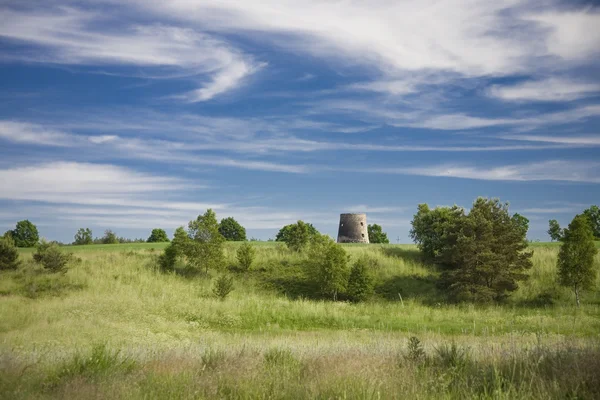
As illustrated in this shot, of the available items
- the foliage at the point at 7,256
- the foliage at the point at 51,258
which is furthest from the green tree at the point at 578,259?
the foliage at the point at 7,256

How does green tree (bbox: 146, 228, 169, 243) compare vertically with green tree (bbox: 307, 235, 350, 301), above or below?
above

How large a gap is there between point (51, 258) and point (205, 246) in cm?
1113

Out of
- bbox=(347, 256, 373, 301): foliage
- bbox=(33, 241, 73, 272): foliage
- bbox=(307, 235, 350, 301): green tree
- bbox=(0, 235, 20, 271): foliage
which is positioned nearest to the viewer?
bbox=(307, 235, 350, 301): green tree

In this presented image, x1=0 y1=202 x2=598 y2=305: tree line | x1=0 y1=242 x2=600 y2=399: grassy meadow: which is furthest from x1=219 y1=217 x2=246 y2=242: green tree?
x1=0 y1=202 x2=598 y2=305: tree line

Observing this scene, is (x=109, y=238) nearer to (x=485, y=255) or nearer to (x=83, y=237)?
(x=83, y=237)

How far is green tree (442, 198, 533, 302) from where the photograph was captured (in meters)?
32.9

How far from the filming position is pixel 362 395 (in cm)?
665

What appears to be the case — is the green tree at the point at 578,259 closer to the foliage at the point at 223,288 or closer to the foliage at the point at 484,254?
the foliage at the point at 484,254

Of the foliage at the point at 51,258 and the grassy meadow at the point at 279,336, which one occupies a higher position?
the foliage at the point at 51,258

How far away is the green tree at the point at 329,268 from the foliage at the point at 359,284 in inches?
18.2

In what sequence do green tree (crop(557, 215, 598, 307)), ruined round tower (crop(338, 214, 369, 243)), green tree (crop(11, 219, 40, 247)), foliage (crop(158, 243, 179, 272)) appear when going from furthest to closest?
green tree (crop(11, 219, 40, 247)) → ruined round tower (crop(338, 214, 369, 243)) → foliage (crop(158, 243, 179, 272)) → green tree (crop(557, 215, 598, 307))

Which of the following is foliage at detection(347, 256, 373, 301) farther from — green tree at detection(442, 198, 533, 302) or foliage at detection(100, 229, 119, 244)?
foliage at detection(100, 229, 119, 244)

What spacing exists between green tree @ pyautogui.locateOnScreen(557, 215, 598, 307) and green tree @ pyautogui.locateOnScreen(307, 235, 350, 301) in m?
13.7

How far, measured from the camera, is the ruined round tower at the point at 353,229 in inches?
2724
